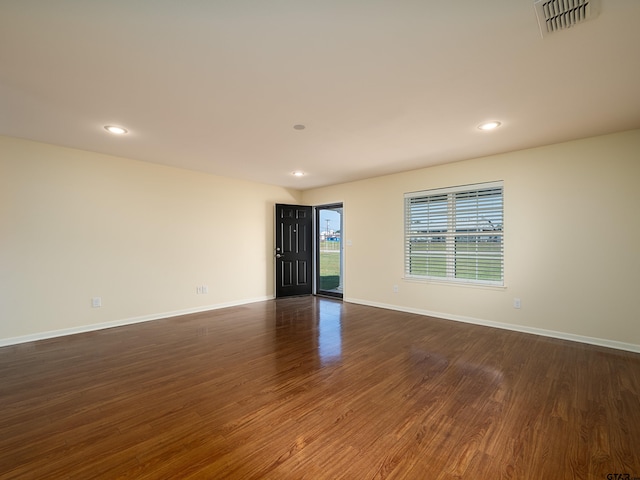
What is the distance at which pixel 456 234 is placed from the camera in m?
4.50

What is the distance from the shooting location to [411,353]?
123 inches

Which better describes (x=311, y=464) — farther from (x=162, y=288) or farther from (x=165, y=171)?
(x=165, y=171)

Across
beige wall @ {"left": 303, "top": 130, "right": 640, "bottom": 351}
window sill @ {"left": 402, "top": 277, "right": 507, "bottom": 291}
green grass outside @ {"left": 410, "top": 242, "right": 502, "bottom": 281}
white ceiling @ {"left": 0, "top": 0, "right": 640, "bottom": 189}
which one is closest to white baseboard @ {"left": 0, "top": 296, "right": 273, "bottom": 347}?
white ceiling @ {"left": 0, "top": 0, "right": 640, "bottom": 189}

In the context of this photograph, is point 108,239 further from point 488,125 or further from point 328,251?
point 488,125

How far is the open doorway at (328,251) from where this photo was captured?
678 centimetres

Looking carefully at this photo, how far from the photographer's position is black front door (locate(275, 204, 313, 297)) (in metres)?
6.30

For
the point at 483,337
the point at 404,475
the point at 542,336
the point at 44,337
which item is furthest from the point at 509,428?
the point at 44,337

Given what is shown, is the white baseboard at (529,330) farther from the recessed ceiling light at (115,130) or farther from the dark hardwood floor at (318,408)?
the recessed ceiling light at (115,130)

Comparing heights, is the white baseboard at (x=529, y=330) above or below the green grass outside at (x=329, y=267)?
below

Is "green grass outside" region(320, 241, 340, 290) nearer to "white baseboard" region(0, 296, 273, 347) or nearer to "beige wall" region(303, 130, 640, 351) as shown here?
"white baseboard" region(0, 296, 273, 347)

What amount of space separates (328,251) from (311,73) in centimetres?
499

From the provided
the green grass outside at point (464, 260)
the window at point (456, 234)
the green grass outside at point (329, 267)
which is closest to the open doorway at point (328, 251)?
the green grass outside at point (329, 267)

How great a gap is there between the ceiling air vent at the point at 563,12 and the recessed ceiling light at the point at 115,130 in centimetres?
381

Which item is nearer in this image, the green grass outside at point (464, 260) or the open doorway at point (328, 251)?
the green grass outside at point (464, 260)
